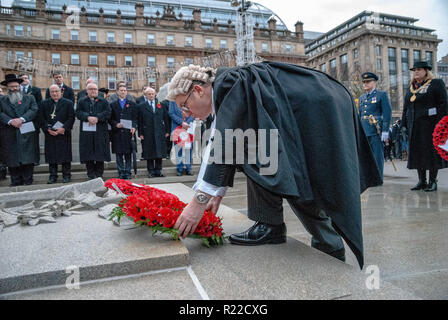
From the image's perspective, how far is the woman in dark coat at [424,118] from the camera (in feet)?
17.7

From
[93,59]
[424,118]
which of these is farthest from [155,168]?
[93,59]

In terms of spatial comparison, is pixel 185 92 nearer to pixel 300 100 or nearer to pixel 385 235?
pixel 300 100

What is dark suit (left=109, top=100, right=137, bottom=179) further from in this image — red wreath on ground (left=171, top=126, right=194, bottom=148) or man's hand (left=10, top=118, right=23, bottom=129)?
man's hand (left=10, top=118, right=23, bottom=129)

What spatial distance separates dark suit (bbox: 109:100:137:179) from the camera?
7695mm

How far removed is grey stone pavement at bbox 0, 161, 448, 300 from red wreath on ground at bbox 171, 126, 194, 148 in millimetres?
5685

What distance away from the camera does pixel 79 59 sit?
4322cm

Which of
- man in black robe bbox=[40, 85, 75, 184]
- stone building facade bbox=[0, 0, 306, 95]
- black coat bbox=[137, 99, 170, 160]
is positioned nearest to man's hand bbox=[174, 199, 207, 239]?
man in black robe bbox=[40, 85, 75, 184]

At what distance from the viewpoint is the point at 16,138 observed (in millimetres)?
6922

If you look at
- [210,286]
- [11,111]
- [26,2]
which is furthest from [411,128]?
[26,2]

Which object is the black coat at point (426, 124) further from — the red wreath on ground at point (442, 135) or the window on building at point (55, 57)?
the window on building at point (55, 57)

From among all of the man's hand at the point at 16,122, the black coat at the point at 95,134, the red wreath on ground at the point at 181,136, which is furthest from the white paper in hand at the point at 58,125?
the red wreath on ground at the point at 181,136

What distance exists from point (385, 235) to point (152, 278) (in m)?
2.29

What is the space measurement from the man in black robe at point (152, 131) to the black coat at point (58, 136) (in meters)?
1.71

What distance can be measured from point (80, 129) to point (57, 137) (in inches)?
21.4
